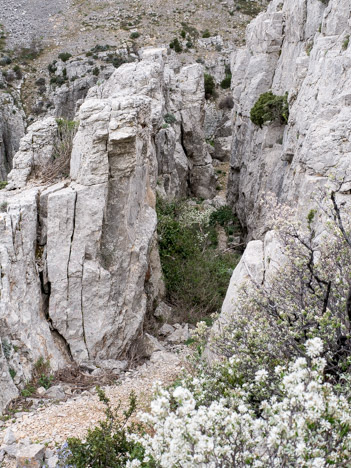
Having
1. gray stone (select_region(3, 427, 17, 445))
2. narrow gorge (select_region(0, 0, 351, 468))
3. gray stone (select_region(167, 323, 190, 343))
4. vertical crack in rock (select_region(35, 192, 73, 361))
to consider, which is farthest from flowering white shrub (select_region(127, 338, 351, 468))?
gray stone (select_region(167, 323, 190, 343))

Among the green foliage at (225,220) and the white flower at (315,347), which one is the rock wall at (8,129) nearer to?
the green foliage at (225,220)

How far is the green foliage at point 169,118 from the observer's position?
26.6 m

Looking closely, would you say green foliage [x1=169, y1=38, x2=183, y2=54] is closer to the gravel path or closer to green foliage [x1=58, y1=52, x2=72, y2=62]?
green foliage [x1=58, y1=52, x2=72, y2=62]

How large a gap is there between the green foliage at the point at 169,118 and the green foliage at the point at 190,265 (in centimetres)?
592

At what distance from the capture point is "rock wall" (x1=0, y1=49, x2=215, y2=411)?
1067cm

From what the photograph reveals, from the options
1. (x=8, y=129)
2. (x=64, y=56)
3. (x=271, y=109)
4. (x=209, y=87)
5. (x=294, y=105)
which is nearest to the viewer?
(x=294, y=105)

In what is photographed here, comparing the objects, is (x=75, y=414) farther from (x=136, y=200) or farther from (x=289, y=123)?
(x=289, y=123)

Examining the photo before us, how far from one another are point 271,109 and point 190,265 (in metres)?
8.94

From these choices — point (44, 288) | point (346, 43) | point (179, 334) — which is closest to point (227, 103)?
point (346, 43)

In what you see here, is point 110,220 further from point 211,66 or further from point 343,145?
point 211,66

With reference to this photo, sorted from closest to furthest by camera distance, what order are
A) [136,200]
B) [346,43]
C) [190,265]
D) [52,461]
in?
1. [52,461]
2. [136,200]
3. [346,43]
4. [190,265]

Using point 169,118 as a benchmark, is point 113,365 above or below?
below

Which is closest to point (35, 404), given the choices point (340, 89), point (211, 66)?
point (340, 89)

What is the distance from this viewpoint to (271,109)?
2077 centimetres
